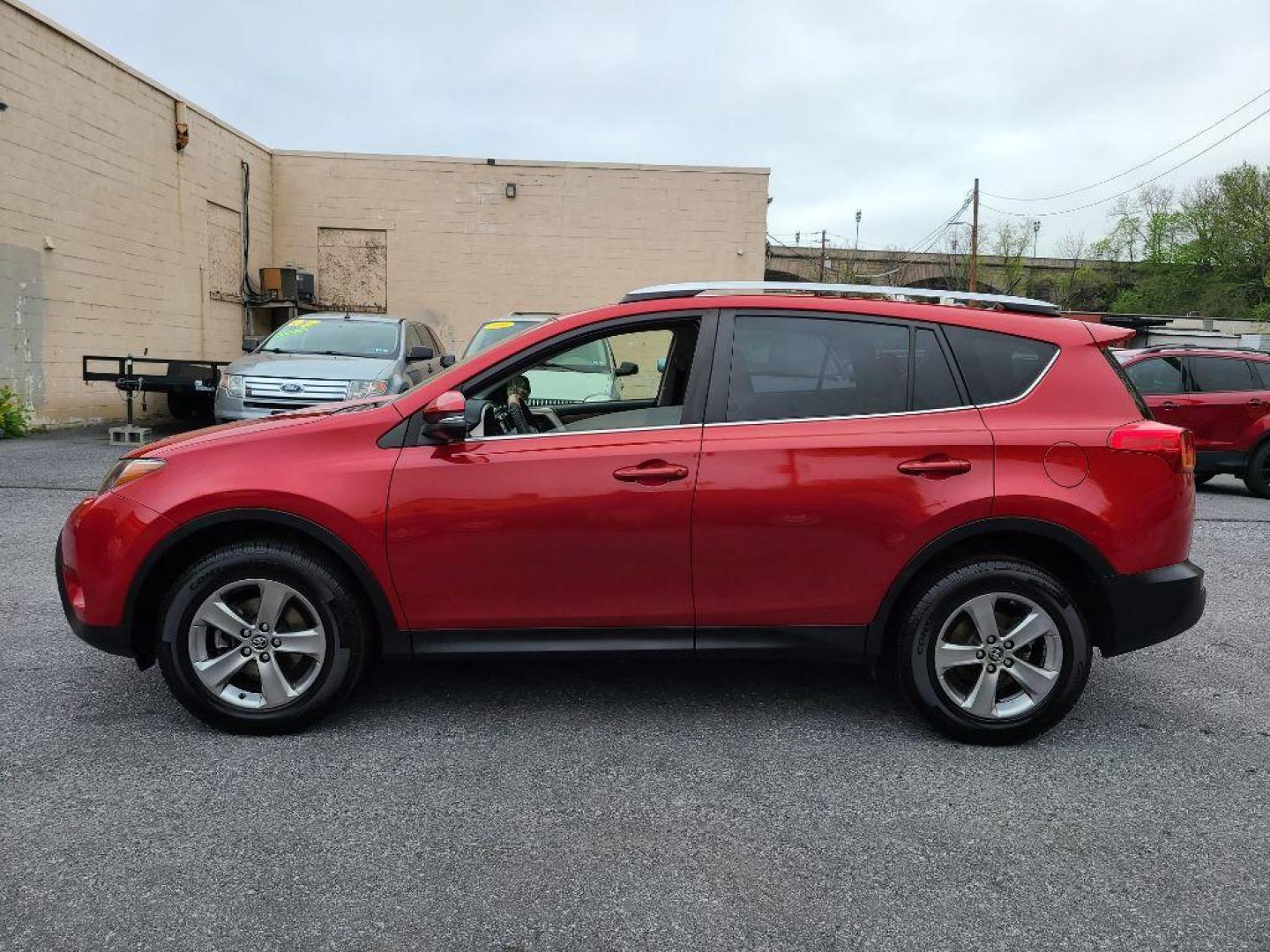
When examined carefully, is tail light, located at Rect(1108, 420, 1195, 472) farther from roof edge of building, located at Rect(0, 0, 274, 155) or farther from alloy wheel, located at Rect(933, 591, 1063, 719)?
roof edge of building, located at Rect(0, 0, 274, 155)

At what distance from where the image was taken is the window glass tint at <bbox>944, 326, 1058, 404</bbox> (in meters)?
3.54

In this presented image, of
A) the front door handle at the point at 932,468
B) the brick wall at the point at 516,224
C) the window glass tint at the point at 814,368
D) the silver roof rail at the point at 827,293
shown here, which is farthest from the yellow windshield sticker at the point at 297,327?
the front door handle at the point at 932,468

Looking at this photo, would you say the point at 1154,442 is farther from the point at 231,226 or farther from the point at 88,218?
the point at 231,226

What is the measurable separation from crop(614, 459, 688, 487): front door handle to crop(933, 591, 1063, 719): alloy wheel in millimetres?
1154

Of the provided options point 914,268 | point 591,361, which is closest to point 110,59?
point 591,361

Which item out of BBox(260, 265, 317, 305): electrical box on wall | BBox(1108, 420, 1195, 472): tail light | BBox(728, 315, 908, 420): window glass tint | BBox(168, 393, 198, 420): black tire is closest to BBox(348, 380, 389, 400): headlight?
BBox(168, 393, 198, 420): black tire

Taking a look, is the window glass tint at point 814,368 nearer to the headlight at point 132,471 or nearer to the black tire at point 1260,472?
the headlight at point 132,471

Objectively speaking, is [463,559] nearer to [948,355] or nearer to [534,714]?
[534,714]

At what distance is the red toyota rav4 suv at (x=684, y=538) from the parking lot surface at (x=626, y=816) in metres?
0.34

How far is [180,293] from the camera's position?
15.9 metres

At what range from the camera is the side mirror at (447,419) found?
3385mm

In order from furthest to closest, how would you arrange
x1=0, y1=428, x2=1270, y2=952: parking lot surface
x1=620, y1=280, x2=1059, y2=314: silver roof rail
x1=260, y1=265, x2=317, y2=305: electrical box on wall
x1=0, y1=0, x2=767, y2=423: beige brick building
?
x1=260, y1=265, x2=317, y2=305: electrical box on wall < x1=0, y1=0, x2=767, y2=423: beige brick building < x1=620, y1=280, x2=1059, y2=314: silver roof rail < x1=0, y1=428, x2=1270, y2=952: parking lot surface

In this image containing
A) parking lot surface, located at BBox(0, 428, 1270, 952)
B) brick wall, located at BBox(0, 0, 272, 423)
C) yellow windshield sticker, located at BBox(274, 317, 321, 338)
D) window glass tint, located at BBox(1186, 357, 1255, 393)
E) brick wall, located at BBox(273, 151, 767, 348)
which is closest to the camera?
parking lot surface, located at BBox(0, 428, 1270, 952)

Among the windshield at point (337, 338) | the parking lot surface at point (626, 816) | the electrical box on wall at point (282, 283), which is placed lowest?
the parking lot surface at point (626, 816)
